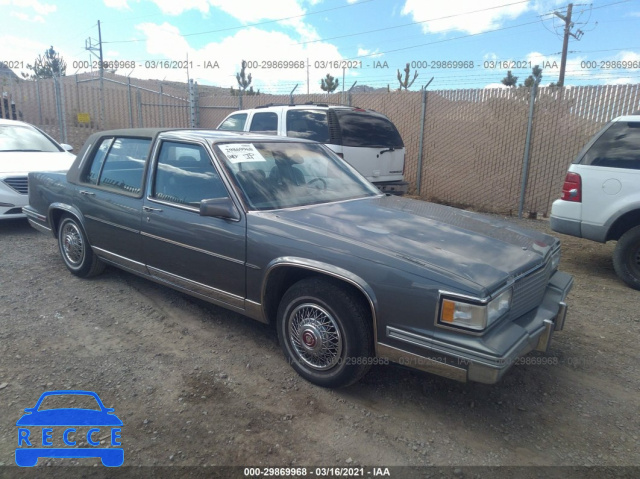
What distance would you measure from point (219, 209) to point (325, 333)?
1174 mm

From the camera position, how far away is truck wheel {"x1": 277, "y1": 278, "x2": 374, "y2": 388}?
2.90 meters

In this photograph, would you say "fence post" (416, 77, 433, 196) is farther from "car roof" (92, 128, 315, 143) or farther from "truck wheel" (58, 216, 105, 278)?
"truck wheel" (58, 216, 105, 278)

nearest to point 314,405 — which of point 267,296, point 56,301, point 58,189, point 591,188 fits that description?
point 267,296

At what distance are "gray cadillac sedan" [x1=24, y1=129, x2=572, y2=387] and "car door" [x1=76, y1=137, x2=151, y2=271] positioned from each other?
0.7 inches

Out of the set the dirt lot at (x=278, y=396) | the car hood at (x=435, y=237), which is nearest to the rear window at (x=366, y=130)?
the car hood at (x=435, y=237)

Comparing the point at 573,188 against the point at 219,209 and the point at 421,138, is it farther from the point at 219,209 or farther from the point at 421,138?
the point at 421,138

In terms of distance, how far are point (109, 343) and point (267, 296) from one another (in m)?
1.47

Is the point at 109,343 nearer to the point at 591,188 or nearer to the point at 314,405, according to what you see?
the point at 314,405

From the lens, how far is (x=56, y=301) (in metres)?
4.54

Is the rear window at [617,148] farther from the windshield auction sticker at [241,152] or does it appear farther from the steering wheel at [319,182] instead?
the windshield auction sticker at [241,152]

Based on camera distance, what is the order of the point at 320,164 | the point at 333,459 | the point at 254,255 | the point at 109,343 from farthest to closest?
1. the point at 320,164
2. the point at 109,343
3. the point at 254,255
4. the point at 333,459

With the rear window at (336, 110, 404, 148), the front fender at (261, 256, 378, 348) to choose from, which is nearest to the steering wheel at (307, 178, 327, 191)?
the front fender at (261, 256, 378, 348)

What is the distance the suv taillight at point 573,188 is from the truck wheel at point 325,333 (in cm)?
→ 385

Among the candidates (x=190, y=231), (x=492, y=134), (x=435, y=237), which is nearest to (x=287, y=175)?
(x=190, y=231)
